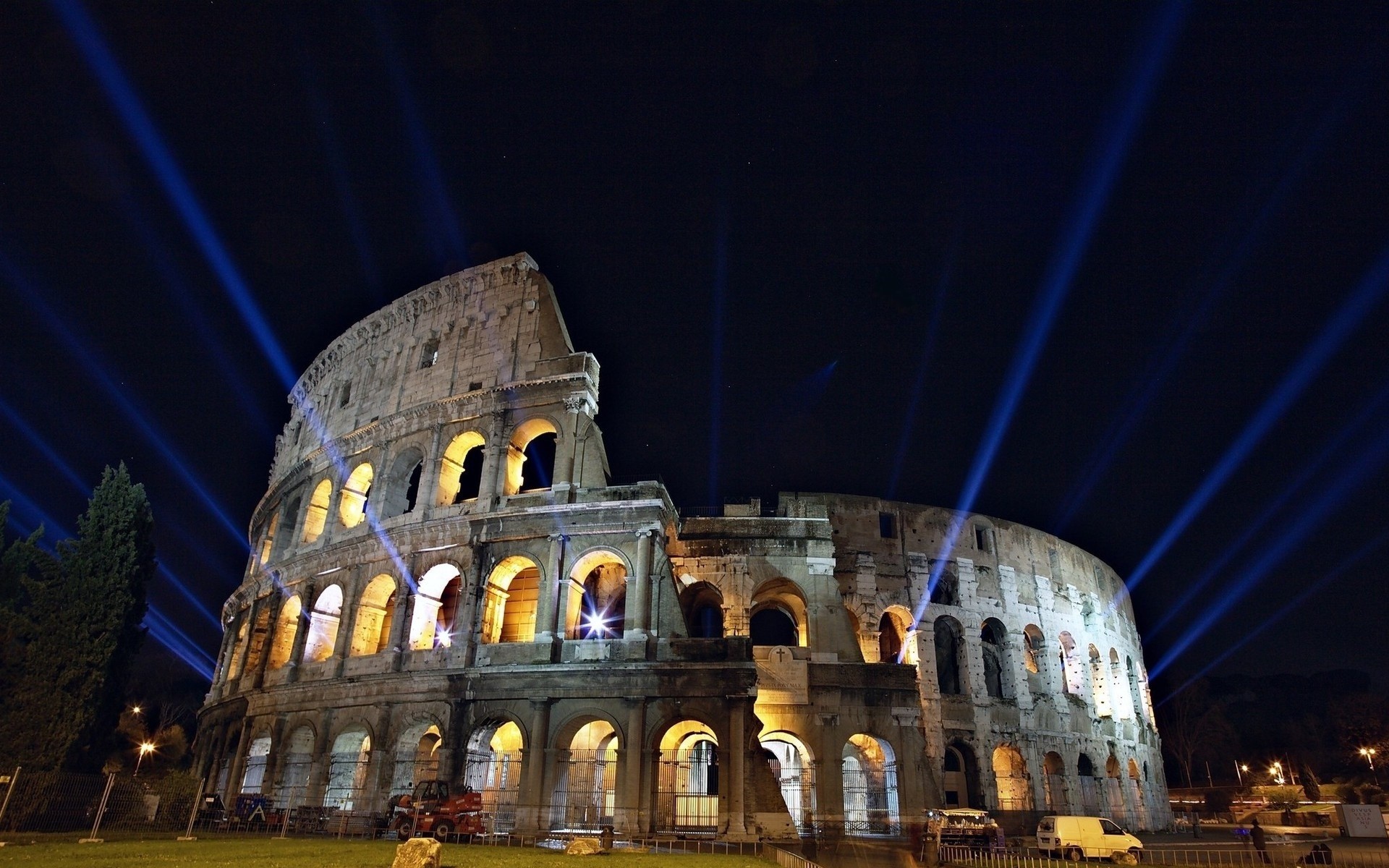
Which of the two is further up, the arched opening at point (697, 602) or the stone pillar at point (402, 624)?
the arched opening at point (697, 602)

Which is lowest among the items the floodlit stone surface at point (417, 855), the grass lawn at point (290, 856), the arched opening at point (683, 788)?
the grass lawn at point (290, 856)

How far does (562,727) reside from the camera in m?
21.4

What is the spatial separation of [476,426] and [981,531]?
69.2 feet

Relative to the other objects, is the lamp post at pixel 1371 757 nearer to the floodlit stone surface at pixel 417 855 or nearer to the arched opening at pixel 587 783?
the arched opening at pixel 587 783

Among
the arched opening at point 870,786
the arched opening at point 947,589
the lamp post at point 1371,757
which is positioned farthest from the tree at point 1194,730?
the arched opening at point 870,786

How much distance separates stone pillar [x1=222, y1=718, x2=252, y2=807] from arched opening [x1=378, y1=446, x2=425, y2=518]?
335 inches

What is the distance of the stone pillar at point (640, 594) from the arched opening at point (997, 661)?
15863 mm

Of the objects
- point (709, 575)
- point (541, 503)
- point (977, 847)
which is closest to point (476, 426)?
point (541, 503)

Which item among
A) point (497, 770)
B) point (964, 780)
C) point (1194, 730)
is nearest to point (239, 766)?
point (497, 770)

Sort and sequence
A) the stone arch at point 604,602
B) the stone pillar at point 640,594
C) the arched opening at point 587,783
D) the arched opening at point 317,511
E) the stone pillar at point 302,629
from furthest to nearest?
1. the arched opening at point 317,511
2. the stone arch at point 604,602
3. the stone pillar at point 302,629
4. the stone pillar at point 640,594
5. the arched opening at point 587,783

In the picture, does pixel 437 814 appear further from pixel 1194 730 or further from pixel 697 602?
pixel 1194 730

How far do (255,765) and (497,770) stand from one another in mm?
9882

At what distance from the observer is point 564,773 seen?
21.2 m

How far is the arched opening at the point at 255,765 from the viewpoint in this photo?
2667 cm
